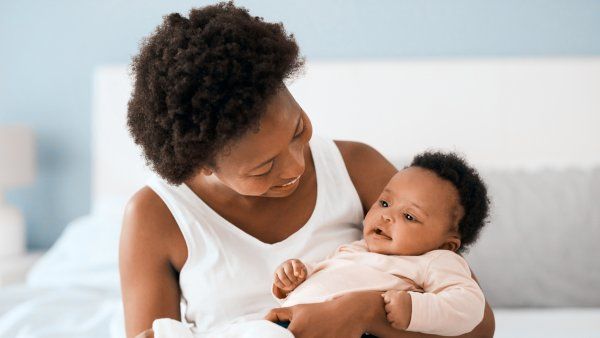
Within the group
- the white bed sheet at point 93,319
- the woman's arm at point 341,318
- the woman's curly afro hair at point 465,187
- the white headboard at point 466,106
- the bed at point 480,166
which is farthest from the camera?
the white headboard at point 466,106

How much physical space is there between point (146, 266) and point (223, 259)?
0.49 feet

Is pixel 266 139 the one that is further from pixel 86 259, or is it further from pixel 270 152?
pixel 86 259

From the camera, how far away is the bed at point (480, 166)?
2.14 meters

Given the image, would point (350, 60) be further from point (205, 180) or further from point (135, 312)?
point (135, 312)

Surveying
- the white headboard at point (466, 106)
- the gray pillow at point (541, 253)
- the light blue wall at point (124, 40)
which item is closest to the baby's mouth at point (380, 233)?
the gray pillow at point (541, 253)

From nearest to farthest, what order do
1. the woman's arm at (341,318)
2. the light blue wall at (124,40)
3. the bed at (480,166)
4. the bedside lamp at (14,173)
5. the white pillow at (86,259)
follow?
the woman's arm at (341,318), the bed at (480,166), the white pillow at (86,259), the light blue wall at (124,40), the bedside lamp at (14,173)

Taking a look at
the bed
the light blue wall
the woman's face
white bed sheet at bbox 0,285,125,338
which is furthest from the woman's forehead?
the light blue wall

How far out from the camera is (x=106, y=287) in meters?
2.40

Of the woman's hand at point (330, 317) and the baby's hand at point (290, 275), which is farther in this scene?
the baby's hand at point (290, 275)

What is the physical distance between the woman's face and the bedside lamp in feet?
6.59

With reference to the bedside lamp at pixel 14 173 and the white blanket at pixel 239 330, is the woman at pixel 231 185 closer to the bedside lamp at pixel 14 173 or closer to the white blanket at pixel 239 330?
the white blanket at pixel 239 330

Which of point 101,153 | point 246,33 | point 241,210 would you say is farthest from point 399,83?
point 246,33

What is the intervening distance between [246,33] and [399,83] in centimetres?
167

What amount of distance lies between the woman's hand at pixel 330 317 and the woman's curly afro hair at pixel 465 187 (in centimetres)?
33
